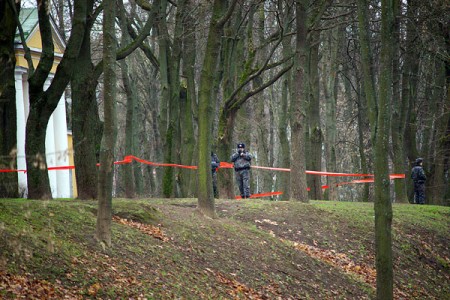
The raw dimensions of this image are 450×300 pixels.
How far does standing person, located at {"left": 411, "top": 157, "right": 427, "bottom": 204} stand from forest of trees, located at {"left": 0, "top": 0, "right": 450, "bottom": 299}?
59 centimetres

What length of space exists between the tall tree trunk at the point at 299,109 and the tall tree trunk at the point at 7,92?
305 inches

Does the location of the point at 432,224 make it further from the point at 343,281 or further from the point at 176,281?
the point at 176,281

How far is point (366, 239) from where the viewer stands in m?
19.8

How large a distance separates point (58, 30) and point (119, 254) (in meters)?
19.8

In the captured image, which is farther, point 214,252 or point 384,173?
point 214,252

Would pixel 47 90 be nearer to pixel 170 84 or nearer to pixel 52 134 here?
pixel 170 84

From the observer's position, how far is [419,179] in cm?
2791

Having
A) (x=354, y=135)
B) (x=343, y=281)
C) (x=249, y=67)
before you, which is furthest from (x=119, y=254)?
(x=354, y=135)

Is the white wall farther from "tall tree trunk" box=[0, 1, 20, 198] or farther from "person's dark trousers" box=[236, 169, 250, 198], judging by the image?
"tall tree trunk" box=[0, 1, 20, 198]

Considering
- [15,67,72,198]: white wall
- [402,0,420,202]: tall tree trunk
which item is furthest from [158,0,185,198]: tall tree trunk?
[402,0,420,202]: tall tree trunk

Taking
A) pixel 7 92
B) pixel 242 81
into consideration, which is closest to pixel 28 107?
pixel 242 81

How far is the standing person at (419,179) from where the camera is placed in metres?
27.7

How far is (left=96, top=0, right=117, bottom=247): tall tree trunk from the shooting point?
11945 millimetres

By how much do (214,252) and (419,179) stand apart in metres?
15.2
